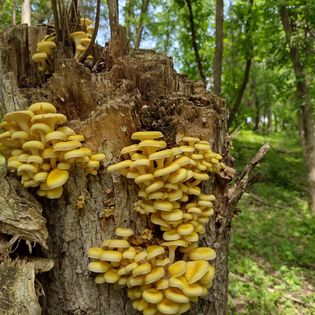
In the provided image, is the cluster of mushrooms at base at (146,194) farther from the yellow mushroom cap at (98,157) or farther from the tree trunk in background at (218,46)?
the tree trunk in background at (218,46)

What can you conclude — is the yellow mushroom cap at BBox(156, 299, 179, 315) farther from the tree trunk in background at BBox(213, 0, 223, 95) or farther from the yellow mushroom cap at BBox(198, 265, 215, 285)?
the tree trunk in background at BBox(213, 0, 223, 95)

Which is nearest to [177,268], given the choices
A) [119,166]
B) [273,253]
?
[119,166]

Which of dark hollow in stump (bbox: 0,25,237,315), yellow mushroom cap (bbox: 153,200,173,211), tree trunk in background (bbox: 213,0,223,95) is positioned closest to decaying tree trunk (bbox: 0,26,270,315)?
dark hollow in stump (bbox: 0,25,237,315)

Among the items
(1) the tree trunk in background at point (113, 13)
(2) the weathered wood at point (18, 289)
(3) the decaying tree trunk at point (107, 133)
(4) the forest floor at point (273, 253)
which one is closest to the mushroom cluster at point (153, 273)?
(3) the decaying tree trunk at point (107, 133)

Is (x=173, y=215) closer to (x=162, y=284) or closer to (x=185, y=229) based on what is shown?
(x=185, y=229)

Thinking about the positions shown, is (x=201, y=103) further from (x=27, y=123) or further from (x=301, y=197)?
(x=301, y=197)

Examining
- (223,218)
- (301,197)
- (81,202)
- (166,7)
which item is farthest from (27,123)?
(166,7)

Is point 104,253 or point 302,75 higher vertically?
point 302,75
